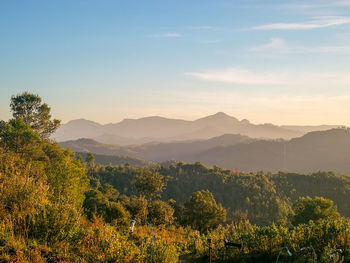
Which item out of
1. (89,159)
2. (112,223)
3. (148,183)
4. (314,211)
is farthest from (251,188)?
(112,223)

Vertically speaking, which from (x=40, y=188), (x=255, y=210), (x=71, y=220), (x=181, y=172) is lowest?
(x=255, y=210)

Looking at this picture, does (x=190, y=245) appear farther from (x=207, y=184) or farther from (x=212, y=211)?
(x=207, y=184)

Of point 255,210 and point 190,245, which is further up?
point 190,245

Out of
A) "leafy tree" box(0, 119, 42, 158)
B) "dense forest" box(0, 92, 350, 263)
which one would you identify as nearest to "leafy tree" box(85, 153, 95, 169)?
"dense forest" box(0, 92, 350, 263)

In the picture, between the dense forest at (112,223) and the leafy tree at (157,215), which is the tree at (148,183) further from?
the leafy tree at (157,215)

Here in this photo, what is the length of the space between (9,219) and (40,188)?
1.43m

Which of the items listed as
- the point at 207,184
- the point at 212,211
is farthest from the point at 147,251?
the point at 207,184

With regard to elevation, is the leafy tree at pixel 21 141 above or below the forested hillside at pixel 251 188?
above

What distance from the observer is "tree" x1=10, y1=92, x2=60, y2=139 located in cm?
4934

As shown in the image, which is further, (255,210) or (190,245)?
(255,210)

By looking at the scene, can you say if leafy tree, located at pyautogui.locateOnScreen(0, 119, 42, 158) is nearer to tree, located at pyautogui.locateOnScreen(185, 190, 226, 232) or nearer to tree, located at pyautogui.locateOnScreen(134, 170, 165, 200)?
tree, located at pyautogui.locateOnScreen(134, 170, 165, 200)

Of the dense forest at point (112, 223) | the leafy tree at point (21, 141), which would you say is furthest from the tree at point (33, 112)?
the leafy tree at point (21, 141)

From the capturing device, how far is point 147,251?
7.82 m

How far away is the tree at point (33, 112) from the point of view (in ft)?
162
